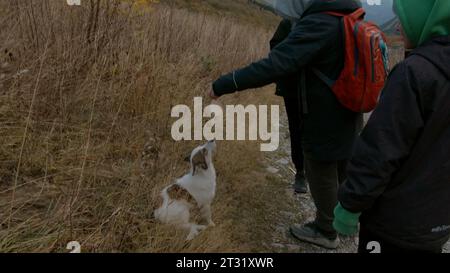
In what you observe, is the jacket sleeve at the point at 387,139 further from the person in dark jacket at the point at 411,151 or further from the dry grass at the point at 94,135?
the dry grass at the point at 94,135

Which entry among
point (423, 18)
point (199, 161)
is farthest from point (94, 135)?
point (423, 18)

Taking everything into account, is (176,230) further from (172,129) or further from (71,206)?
(172,129)

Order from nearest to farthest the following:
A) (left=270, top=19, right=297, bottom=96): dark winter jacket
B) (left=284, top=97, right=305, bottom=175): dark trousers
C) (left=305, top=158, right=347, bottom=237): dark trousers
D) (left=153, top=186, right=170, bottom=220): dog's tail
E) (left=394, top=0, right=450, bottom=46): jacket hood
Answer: (left=394, top=0, right=450, bottom=46): jacket hood, (left=153, top=186, right=170, bottom=220): dog's tail, (left=305, top=158, right=347, bottom=237): dark trousers, (left=270, top=19, right=297, bottom=96): dark winter jacket, (left=284, top=97, right=305, bottom=175): dark trousers

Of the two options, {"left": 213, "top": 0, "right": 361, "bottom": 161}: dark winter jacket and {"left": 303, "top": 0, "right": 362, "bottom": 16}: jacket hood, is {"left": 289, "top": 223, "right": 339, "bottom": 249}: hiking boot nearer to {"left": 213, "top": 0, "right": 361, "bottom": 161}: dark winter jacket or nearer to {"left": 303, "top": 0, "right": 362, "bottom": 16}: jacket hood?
{"left": 213, "top": 0, "right": 361, "bottom": 161}: dark winter jacket

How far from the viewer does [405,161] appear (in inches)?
64.1

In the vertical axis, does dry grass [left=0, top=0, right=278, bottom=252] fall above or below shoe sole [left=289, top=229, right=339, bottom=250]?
above

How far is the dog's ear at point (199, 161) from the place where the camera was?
2955mm

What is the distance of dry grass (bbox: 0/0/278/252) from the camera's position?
7.43 ft

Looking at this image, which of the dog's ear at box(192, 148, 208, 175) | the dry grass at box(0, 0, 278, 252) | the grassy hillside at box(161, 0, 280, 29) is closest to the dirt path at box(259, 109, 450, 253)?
the dry grass at box(0, 0, 278, 252)

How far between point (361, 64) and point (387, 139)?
3.27ft

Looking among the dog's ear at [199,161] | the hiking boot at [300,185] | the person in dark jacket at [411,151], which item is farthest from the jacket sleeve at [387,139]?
the hiking boot at [300,185]

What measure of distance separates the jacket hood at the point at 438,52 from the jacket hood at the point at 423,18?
27mm

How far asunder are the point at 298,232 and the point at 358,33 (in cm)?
170

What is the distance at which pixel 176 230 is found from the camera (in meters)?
2.58
